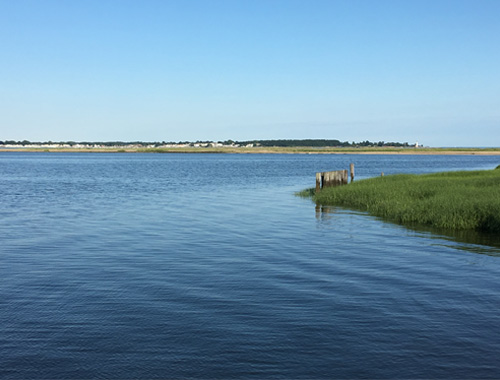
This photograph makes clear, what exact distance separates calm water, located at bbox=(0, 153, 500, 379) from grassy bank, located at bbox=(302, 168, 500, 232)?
212cm

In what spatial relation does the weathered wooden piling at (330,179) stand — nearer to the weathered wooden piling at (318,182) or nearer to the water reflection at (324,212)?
the weathered wooden piling at (318,182)

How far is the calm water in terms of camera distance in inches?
378

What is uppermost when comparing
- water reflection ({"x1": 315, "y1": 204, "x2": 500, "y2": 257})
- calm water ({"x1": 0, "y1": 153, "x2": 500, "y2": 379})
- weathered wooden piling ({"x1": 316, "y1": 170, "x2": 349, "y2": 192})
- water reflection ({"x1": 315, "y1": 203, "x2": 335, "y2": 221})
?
weathered wooden piling ({"x1": 316, "y1": 170, "x2": 349, "y2": 192})

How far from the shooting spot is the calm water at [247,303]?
9609 millimetres

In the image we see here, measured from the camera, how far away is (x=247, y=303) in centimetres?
1320

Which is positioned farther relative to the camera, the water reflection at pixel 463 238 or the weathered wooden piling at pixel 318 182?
the weathered wooden piling at pixel 318 182

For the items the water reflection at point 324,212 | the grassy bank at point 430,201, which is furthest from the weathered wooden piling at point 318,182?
the water reflection at point 324,212

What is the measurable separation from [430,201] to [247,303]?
1940 cm

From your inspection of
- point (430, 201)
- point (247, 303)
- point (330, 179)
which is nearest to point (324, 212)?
point (430, 201)

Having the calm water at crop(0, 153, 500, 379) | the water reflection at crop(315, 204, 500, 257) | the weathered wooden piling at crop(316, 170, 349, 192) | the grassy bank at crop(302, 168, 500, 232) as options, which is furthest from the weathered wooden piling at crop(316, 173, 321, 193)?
the calm water at crop(0, 153, 500, 379)

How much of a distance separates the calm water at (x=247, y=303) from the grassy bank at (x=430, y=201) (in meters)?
2.12

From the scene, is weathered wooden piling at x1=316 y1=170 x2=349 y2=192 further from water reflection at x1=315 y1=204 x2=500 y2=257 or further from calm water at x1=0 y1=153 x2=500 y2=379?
calm water at x1=0 y1=153 x2=500 y2=379

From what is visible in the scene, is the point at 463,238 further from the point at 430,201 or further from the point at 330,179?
the point at 330,179

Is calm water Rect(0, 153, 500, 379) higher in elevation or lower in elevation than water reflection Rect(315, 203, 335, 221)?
higher
